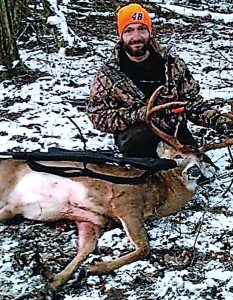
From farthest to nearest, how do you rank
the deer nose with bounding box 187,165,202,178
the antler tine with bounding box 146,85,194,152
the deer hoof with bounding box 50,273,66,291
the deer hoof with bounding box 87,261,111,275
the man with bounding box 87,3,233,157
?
1. the man with bounding box 87,3,233,157
2. the deer nose with bounding box 187,165,202,178
3. the antler tine with bounding box 146,85,194,152
4. the deer hoof with bounding box 87,261,111,275
5. the deer hoof with bounding box 50,273,66,291

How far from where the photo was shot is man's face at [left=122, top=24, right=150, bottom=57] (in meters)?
5.68

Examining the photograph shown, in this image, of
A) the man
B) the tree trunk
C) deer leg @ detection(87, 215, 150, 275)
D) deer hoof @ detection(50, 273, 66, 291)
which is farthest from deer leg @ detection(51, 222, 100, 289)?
the tree trunk

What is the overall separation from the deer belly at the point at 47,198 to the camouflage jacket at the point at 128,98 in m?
0.86

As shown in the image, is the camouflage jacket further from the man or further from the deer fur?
the deer fur

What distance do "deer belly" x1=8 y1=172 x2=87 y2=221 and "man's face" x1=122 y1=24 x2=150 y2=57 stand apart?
141 centimetres

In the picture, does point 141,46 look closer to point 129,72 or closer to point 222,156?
point 129,72

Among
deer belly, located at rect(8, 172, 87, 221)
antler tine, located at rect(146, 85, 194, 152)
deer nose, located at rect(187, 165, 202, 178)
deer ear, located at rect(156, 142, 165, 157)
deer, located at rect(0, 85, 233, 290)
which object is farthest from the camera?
deer ear, located at rect(156, 142, 165, 157)

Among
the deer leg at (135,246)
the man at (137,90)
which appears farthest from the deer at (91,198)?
the man at (137,90)

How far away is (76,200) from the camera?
16.2ft

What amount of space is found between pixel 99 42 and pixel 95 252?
6127mm

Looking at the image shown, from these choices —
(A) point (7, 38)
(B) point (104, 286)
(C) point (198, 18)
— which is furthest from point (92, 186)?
(C) point (198, 18)

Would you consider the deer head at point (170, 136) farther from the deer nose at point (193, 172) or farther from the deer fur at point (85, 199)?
the deer fur at point (85, 199)

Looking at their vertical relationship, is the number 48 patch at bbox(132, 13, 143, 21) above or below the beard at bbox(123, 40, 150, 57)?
above

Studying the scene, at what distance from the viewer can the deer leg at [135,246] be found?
4.33 meters
